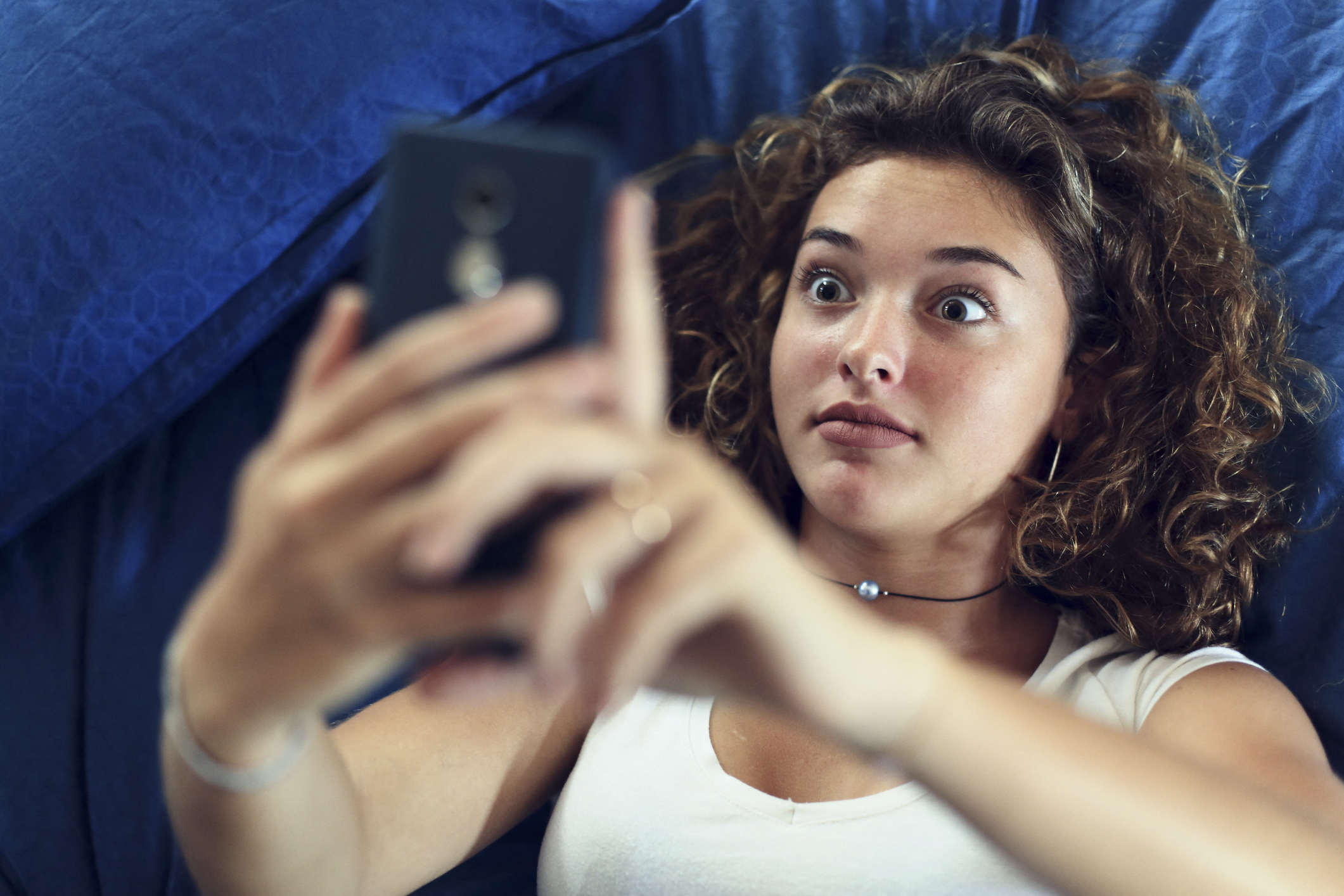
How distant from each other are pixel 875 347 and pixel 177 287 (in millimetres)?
633

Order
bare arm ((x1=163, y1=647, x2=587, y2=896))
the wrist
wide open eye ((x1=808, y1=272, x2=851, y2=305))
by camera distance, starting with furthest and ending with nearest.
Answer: wide open eye ((x1=808, y1=272, x2=851, y2=305))
bare arm ((x1=163, y1=647, x2=587, y2=896))
the wrist

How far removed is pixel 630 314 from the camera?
15.3 inches

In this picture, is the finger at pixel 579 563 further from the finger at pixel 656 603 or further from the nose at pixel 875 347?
the nose at pixel 875 347

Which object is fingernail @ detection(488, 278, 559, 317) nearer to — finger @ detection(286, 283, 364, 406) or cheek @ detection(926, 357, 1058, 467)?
finger @ detection(286, 283, 364, 406)

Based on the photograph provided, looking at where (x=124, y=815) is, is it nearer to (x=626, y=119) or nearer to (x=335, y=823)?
(x=335, y=823)

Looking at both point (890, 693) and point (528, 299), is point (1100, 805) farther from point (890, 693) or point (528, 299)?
point (528, 299)

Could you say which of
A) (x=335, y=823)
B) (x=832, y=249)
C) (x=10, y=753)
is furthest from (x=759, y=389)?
(x=10, y=753)

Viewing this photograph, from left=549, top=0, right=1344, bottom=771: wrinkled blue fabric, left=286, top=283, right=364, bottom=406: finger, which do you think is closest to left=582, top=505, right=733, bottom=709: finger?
left=286, top=283, right=364, bottom=406: finger

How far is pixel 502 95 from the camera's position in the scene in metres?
1.04

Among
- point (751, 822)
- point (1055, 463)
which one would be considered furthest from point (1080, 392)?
point (751, 822)

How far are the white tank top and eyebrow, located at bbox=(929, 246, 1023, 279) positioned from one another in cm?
36

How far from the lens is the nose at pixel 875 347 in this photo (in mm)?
868

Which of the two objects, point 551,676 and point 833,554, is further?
point 833,554

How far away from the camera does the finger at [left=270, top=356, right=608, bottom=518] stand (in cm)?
36
